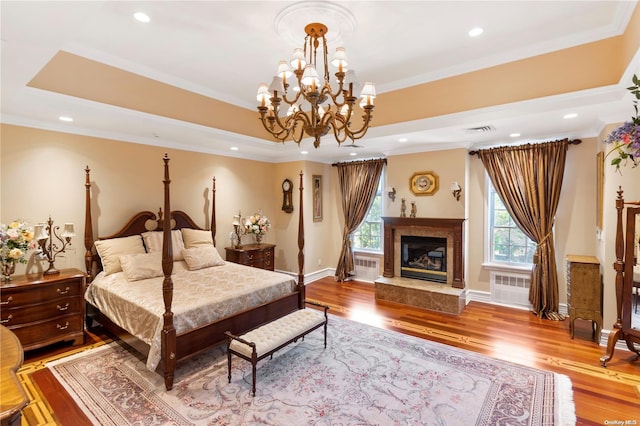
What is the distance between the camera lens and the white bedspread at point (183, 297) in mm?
2795

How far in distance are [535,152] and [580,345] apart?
259cm

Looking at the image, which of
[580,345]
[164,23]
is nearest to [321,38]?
[164,23]

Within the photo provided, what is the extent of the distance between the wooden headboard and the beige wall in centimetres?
13

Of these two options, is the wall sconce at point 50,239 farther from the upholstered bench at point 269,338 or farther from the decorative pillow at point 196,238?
the upholstered bench at point 269,338

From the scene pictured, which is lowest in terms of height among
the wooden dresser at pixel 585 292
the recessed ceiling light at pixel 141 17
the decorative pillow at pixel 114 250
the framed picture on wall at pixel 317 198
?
the wooden dresser at pixel 585 292

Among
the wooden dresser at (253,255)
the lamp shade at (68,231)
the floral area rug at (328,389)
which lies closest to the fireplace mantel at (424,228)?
the floral area rug at (328,389)

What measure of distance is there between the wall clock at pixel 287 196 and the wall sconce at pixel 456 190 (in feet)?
9.88

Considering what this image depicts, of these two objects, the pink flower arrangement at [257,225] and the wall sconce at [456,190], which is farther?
the pink flower arrangement at [257,225]

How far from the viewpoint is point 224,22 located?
8.64 feet

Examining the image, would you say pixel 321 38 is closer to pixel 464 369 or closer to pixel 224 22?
pixel 224 22

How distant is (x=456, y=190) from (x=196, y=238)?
13.6 ft

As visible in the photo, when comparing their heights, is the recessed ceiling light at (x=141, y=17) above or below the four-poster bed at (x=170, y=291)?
above

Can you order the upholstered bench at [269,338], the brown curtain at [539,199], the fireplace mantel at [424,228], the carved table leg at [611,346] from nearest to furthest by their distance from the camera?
A: the upholstered bench at [269,338] < the carved table leg at [611,346] < the brown curtain at [539,199] < the fireplace mantel at [424,228]

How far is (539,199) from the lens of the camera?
14.4ft
